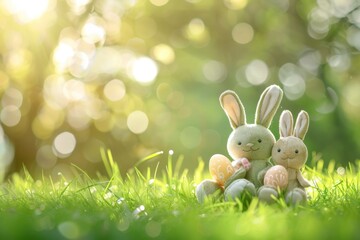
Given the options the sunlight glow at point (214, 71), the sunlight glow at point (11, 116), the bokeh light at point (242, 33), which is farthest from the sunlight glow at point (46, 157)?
the bokeh light at point (242, 33)

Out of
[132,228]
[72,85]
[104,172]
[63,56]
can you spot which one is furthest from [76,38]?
[132,228]

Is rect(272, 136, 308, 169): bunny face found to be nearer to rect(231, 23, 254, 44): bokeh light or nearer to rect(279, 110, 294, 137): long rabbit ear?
rect(279, 110, 294, 137): long rabbit ear

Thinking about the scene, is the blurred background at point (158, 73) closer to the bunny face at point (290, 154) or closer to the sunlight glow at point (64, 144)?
the sunlight glow at point (64, 144)

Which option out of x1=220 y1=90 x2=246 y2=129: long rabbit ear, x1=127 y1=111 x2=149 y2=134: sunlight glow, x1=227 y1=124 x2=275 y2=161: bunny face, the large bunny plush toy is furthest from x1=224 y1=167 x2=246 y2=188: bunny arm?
x1=127 y1=111 x2=149 y2=134: sunlight glow

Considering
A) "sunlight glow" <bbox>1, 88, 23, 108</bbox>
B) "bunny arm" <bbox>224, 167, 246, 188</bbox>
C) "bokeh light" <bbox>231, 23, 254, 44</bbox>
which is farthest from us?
"bokeh light" <bbox>231, 23, 254, 44</bbox>

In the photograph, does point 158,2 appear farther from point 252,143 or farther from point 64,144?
point 252,143

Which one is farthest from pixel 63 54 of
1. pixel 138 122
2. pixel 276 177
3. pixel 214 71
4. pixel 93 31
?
pixel 276 177

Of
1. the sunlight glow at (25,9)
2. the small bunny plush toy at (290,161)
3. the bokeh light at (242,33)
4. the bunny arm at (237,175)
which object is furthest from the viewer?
the bokeh light at (242,33)
